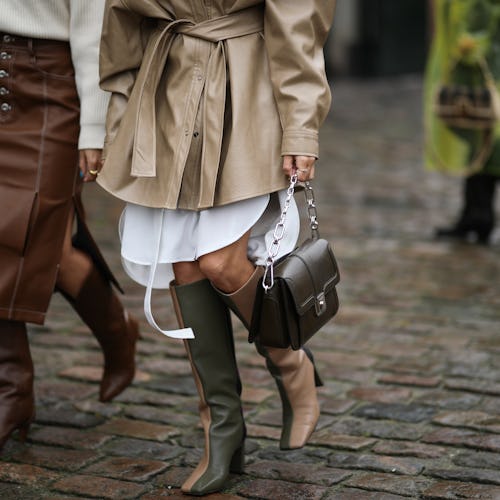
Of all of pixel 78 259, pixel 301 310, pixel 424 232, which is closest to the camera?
pixel 301 310

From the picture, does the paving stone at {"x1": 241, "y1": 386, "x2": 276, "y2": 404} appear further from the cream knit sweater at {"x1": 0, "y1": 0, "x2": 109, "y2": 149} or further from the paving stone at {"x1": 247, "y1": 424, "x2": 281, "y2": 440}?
the cream knit sweater at {"x1": 0, "y1": 0, "x2": 109, "y2": 149}

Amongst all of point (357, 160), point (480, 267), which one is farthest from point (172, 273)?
point (357, 160)

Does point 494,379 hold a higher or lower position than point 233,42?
lower

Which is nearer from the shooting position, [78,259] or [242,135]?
[242,135]

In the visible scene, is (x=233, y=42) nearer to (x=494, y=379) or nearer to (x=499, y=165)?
(x=494, y=379)

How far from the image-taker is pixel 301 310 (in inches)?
127

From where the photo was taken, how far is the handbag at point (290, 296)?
10.5 ft

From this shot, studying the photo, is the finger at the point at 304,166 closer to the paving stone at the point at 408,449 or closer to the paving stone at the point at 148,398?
the paving stone at the point at 408,449

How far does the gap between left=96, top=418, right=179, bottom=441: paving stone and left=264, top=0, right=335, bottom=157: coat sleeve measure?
1.18m

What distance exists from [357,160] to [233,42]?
7518 millimetres

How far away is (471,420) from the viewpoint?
3979 millimetres

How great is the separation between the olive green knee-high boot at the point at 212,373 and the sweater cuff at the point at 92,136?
51 centimetres

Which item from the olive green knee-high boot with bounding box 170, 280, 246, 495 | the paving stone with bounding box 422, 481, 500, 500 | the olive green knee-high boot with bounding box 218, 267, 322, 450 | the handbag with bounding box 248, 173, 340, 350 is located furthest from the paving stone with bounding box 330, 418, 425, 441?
the handbag with bounding box 248, 173, 340, 350

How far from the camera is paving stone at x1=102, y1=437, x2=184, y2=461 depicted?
3.73m
